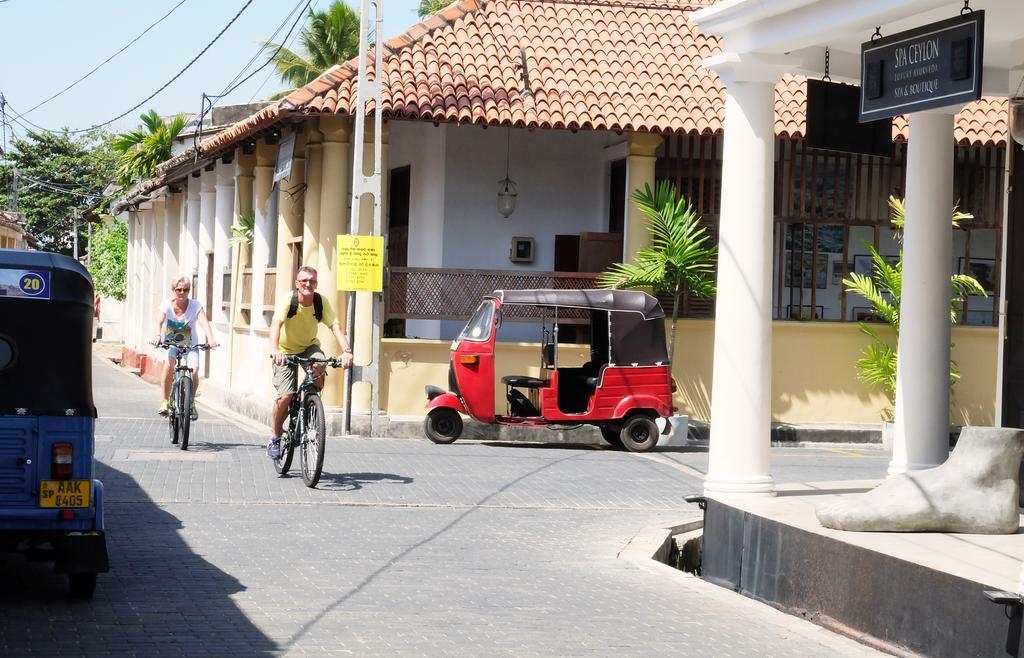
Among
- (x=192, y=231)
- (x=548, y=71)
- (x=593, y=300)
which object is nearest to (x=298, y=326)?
(x=593, y=300)

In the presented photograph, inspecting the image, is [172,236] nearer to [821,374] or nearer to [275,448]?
[821,374]

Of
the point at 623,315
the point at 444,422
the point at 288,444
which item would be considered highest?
the point at 623,315

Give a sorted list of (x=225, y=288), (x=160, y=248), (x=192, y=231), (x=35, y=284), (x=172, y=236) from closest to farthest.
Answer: (x=35, y=284) < (x=225, y=288) < (x=192, y=231) < (x=172, y=236) < (x=160, y=248)

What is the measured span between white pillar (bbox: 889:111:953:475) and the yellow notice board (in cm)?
780

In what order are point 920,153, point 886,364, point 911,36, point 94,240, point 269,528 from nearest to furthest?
point 911,36 < point 269,528 < point 920,153 < point 886,364 < point 94,240

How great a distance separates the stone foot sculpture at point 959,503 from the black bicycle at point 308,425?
5.24m

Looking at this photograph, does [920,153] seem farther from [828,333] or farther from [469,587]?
[828,333]

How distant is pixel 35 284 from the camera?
7.80 metres

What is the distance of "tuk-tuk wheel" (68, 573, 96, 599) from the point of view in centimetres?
783

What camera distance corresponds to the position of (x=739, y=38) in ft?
35.3

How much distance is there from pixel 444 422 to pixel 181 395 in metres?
3.48

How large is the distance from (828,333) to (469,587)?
488 inches

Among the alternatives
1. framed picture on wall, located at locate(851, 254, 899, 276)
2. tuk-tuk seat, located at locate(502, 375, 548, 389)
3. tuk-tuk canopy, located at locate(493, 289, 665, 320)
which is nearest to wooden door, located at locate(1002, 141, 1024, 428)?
tuk-tuk canopy, located at locate(493, 289, 665, 320)

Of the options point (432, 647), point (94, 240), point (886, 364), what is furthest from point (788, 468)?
point (94, 240)
